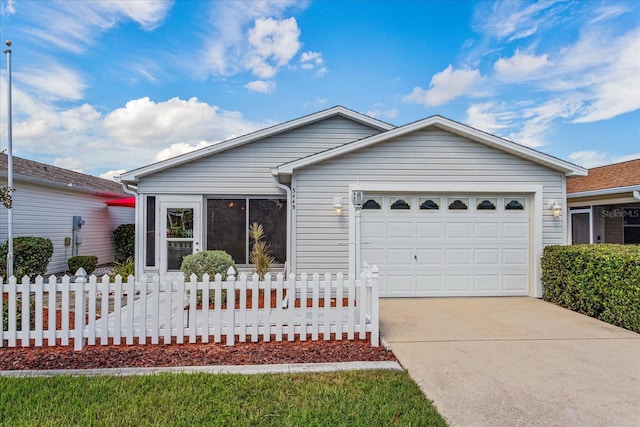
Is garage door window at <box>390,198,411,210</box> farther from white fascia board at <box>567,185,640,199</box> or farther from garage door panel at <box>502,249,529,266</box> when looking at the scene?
white fascia board at <box>567,185,640,199</box>

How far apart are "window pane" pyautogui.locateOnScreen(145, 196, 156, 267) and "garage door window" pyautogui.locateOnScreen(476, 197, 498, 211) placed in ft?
24.8

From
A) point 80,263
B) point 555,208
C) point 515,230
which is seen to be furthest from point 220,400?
point 80,263

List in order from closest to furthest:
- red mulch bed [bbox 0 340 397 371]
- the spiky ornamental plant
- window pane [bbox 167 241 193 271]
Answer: red mulch bed [bbox 0 340 397 371] < the spiky ornamental plant < window pane [bbox 167 241 193 271]

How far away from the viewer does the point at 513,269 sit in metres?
7.68

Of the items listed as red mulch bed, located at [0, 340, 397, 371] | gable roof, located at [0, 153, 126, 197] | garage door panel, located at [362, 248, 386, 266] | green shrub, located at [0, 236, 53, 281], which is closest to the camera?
red mulch bed, located at [0, 340, 397, 371]

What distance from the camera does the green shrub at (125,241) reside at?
1415 centimetres

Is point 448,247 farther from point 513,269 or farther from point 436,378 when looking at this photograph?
point 436,378

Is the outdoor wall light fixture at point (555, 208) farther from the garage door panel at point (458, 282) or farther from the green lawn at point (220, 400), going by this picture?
the green lawn at point (220, 400)

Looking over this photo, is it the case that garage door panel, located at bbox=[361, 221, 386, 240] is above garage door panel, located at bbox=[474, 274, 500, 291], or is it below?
above

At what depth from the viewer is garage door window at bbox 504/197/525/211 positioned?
7.69 m

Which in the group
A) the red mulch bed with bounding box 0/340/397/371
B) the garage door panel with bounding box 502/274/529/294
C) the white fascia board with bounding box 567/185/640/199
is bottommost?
the red mulch bed with bounding box 0/340/397/371

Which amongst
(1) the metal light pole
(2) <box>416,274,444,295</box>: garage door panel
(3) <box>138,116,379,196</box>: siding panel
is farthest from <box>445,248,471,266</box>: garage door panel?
(1) the metal light pole

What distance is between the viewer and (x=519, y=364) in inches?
156

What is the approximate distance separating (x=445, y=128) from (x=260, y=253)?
483cm
